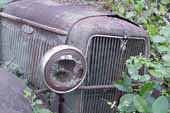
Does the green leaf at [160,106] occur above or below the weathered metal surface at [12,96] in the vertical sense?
above

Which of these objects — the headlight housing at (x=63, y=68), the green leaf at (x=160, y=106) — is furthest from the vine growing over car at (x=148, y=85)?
the headlight housing at (x=63, y=68)

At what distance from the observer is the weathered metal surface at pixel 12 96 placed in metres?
2.01

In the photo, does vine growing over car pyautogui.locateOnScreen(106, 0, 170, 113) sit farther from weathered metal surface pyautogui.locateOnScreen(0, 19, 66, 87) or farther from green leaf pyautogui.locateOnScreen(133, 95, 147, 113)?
weathered metal surface pyautogui.locateOnScreen(0, 19, 66, 87)

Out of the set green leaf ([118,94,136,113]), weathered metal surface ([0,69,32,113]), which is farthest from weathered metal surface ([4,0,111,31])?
green leaf ([118,94,136,113])

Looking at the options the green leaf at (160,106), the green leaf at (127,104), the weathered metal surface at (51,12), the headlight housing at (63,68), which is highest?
the weathered metal surface at (51,12)

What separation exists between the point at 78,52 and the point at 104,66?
1.09 ft

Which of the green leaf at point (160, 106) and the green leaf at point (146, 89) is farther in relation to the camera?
the green leaf at point (146, 89)

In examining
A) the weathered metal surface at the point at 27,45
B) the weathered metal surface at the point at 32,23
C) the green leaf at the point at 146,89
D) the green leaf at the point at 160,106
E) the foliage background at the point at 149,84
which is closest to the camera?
the green leaf at the point at 160,106

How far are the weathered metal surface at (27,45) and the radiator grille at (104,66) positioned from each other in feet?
0.84

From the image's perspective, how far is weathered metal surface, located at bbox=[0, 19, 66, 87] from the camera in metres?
2.62

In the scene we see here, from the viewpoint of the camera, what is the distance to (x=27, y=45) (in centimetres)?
281

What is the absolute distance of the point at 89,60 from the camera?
235 centimetres

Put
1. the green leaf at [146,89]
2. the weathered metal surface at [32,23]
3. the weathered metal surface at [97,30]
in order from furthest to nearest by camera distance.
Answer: the weathered metal surface at [32,23] < the weathered metal surface at [97,30] < the green leaf at [146,89]

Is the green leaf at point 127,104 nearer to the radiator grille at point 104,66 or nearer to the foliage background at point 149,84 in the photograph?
the foliage background at point 149,84
